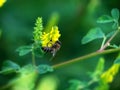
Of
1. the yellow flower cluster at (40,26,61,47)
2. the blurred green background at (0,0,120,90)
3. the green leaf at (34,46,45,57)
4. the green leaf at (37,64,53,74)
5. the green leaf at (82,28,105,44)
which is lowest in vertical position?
the green leaf at (37,64,53,74)

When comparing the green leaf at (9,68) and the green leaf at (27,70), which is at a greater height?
the green leaf at (9,68)

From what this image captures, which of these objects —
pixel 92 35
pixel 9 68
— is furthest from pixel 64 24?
pixel 9 68

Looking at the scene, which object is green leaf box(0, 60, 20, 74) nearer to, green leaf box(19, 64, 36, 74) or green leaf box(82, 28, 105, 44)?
green leaf box(19, 64, 36, 74)

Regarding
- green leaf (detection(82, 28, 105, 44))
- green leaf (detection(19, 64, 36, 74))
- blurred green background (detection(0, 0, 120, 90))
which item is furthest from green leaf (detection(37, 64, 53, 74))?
blurred green background (detection(0, 0, 120, 90))

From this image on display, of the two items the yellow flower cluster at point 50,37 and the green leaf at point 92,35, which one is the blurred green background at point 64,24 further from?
the yellow flower cluster at point 50,37

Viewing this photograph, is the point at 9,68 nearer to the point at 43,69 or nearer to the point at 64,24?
the point at 43,69

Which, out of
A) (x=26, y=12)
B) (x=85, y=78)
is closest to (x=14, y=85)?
(x=85, y=78)

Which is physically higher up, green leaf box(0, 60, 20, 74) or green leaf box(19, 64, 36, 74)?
green leaf box(0, 60, 20, 74)

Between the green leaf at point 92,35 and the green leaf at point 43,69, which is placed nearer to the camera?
the green leaf at point 43,69

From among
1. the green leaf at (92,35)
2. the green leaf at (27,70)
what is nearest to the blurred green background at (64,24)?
the green leaf at (92,35)

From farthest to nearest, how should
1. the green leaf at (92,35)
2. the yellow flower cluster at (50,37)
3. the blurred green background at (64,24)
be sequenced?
the blurred green background at (64,24), the green leaf at (92,35), the yellow flower cluster at (50,37)

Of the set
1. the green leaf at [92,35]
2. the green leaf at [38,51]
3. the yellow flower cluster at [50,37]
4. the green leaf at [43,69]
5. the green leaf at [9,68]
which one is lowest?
the green leaf at [43,69]
